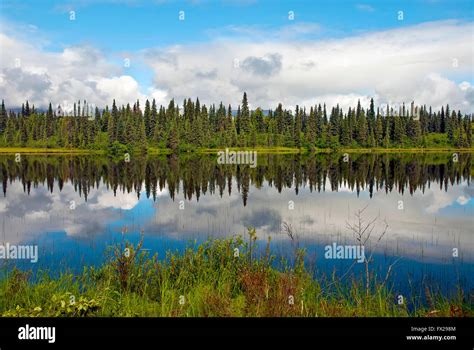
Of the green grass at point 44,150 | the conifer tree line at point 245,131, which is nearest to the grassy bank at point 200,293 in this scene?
the conifer tree line at point 245,131

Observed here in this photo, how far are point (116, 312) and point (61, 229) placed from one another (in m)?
17.1

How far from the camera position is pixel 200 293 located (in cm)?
792

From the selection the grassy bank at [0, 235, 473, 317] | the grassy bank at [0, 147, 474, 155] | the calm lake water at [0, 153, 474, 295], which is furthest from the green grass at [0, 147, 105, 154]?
the grassy bank at [0, 235, 473, 317]

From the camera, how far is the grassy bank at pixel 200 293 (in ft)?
21.1

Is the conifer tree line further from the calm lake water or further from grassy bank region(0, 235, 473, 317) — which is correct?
grassy bank region(0, 235, 473, 317)

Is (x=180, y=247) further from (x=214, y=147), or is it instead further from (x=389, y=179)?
(x=214, y=147)

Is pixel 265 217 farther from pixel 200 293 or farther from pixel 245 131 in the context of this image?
pixel 245 131

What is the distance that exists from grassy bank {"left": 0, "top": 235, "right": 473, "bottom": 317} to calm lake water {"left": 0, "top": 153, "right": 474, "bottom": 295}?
39.6 inches

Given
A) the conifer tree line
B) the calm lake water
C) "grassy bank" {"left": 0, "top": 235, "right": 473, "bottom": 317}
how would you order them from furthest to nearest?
the conifer tree line, the calm lake water, "grassy bank" {"left": 0, "top": 235, "right": 473, "bottom": 317}

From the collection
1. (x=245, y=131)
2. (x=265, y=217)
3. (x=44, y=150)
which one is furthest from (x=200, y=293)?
(x=44, y=150)

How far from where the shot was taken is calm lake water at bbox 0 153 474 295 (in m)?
14.7

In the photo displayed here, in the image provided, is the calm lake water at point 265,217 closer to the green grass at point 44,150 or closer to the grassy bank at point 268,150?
the grassy bank at point 268,150

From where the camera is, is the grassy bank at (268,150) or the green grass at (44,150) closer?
the grassy bank at (268,150)

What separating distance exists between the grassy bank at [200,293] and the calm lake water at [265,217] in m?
1.01
